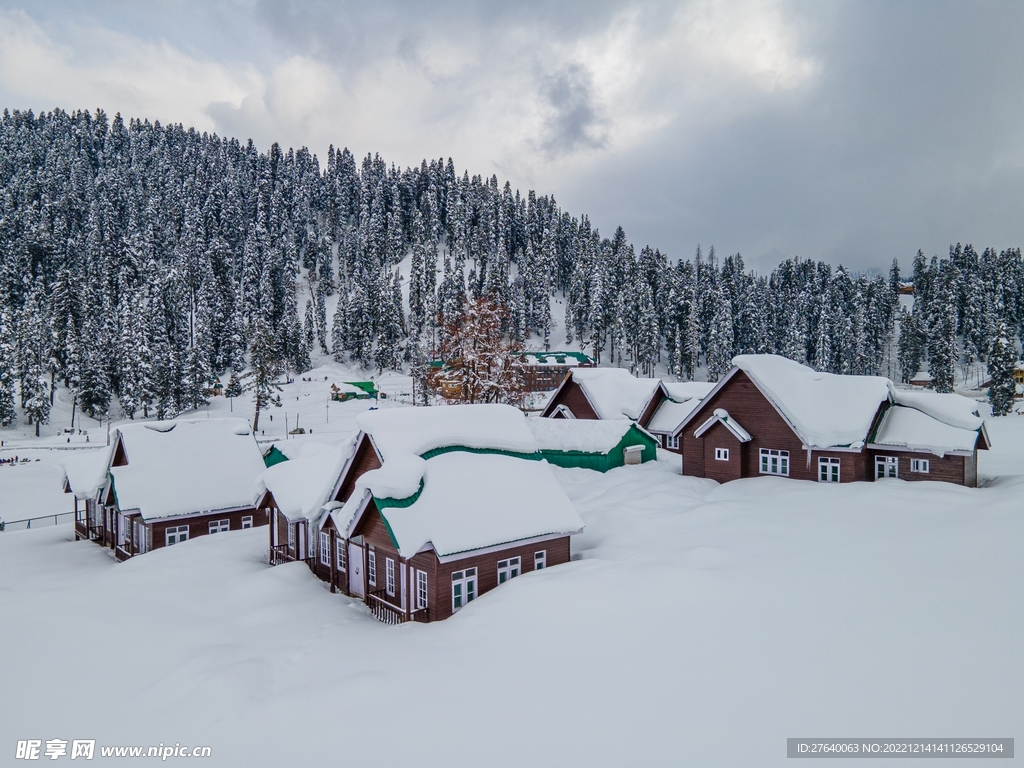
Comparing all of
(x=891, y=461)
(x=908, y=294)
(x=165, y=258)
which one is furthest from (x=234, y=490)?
(x=908, y=294)

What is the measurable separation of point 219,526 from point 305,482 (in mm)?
9554

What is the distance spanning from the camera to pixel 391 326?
11150 centimetres

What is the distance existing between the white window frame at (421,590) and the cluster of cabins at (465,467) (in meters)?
0.06

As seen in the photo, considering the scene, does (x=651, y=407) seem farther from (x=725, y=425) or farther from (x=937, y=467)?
(x=937, y=467)

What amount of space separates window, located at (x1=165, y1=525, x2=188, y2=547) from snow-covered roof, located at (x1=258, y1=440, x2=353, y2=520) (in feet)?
21.1

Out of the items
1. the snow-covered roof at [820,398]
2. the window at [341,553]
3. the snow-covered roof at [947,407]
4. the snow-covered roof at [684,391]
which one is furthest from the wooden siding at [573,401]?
the window at [341,553]

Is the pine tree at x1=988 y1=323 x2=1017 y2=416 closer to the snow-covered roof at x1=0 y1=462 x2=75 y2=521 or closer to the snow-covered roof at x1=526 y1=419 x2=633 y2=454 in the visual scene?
the snow-covered roof at x1=526 y1=419 x2=633 y2=454

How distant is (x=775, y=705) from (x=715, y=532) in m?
10.9

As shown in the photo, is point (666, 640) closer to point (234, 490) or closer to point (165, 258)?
point (234, 490)

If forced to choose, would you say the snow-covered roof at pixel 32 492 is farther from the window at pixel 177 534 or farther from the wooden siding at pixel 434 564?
the wooden siding at pixel 434 564

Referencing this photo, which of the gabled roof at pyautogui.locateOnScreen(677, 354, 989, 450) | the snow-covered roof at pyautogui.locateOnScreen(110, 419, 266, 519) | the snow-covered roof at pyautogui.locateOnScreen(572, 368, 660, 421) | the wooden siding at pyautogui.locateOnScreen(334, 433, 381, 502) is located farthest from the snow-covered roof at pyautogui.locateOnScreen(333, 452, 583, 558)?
the snow-covered roof at pyautogui.locateOnScreen(572, 368, 660, 421)

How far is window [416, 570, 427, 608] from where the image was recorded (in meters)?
16.4

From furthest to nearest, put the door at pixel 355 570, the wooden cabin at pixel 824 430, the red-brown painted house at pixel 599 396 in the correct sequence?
the red-brown painted house at pixel 599 396 → the wooden cabin at pixel 824 430 → the door at pixel 355 570

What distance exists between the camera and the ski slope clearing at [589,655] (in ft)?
30.2
